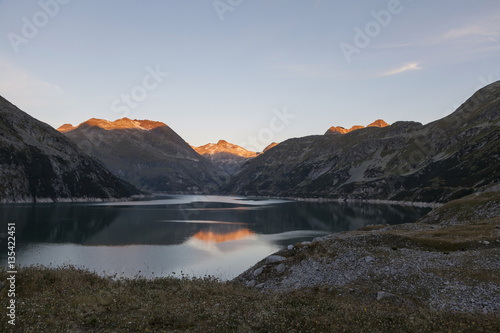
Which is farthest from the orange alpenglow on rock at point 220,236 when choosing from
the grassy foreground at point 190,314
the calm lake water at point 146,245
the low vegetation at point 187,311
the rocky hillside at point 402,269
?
the grassy foreground at point 190,314

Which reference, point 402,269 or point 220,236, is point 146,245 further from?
point 402,269

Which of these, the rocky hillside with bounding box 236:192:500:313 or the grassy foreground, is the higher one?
the grassy foreground

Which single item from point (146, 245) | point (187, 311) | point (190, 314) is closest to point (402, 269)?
point (187, 311)

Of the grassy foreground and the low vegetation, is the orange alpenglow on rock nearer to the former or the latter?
the low vegetation

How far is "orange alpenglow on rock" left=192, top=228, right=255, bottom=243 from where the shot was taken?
9274 cm

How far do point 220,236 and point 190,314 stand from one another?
83.7m

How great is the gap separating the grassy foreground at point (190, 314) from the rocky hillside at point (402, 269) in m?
7.62

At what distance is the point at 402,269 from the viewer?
109 ft

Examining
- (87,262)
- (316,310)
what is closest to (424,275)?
(316,310)

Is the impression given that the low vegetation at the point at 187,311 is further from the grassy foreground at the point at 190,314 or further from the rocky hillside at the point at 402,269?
the rocky hillside at the point at 402,269

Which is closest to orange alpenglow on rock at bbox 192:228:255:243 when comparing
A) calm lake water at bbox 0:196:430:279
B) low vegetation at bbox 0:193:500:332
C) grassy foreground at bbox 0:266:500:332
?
calm lake water at bbox 0:196:430:279

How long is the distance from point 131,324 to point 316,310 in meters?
10.7

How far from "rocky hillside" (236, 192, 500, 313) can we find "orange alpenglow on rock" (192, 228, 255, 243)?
5005 centimetres

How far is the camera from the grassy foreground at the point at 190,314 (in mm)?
15398
